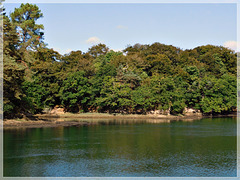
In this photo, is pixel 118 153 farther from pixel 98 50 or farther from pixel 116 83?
pixel 98 50

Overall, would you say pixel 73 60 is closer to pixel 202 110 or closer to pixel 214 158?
pixel 202 110

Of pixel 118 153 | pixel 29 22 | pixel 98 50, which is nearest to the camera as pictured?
pixel 118 153

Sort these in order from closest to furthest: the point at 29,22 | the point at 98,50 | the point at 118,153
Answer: the point at 118,153 < the point at 29,22 < the point at 98,50

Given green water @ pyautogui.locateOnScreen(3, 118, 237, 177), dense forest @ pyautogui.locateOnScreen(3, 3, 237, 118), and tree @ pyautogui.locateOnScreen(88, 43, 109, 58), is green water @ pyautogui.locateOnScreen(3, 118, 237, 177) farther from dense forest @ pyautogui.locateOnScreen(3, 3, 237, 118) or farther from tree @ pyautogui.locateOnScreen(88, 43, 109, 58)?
tree @ pyautogui.locateOnScreen(88, 43, 109, 58)

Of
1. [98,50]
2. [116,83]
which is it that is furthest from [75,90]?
[98,50]

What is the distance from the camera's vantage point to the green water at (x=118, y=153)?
2316 centimetres

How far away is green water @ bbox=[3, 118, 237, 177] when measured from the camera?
912 inches

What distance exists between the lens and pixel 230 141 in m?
36.1

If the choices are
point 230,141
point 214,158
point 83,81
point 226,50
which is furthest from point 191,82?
point 214,158

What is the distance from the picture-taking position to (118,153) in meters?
29.5

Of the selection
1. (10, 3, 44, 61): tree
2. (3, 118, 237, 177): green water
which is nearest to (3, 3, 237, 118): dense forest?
(10, 3, 44, 61): tree

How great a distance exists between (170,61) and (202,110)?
13.7 metres

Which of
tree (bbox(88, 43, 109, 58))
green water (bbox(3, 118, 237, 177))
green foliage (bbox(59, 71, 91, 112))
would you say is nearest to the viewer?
green water (bbox(3, 118, 237, 177))

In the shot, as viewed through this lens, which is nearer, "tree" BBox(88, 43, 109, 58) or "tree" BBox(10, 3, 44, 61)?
"tree" BBox(10, 3, 44, 61)
